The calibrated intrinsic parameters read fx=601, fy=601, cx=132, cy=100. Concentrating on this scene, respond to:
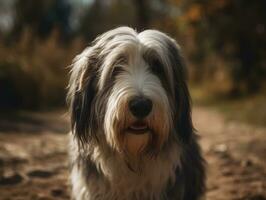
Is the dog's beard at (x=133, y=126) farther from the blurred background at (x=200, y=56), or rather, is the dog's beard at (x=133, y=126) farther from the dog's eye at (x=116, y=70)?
the blurred background at (x=200, y=56)

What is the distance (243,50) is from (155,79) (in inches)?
416

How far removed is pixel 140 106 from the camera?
355 centimetres

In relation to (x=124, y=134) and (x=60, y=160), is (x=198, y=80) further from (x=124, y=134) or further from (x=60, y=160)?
(x=124, y=134)

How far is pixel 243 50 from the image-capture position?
14.1 metres

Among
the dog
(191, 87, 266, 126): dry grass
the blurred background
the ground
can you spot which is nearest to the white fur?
the dog

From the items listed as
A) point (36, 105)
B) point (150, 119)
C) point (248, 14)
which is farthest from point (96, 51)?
point (248, 14)

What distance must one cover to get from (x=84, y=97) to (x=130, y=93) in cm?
53

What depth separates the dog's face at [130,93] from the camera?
11.9 ft

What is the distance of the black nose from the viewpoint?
3549 mm

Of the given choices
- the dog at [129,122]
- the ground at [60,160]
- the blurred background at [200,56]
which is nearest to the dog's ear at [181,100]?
the dog at [129,122]

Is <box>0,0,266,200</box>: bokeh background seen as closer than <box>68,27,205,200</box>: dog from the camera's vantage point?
No

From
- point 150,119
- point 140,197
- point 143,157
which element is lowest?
point 140,197

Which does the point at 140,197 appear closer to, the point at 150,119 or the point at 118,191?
the point at 118,191

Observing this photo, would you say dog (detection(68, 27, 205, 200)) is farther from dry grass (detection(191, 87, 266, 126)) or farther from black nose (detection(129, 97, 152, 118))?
dry grass (detection(191, 87, 266, 126))
